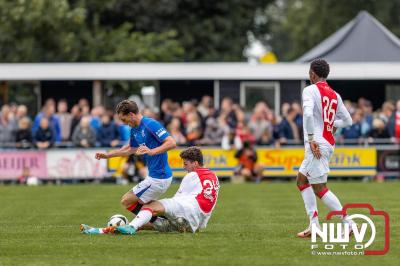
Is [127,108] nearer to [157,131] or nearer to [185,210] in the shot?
[157,131]

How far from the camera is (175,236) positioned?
13.1m

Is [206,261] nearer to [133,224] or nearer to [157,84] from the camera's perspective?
[133,224]

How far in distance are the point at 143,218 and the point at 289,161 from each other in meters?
15.8

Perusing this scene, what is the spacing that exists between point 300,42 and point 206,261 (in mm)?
66252

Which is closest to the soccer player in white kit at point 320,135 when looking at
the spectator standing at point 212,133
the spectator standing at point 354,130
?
the spectator standing at point 212,133

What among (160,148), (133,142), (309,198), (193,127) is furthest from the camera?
(193,127)

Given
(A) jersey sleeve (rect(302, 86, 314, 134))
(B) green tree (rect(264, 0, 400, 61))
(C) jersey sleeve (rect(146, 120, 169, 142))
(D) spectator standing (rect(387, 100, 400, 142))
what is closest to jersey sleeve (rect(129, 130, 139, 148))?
(C) jersey sleeve (rect(146, 120, 169, 142))

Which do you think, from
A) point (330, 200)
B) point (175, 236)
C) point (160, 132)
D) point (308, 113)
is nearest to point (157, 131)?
point (160, 132)

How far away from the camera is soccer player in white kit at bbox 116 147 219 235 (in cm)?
1330

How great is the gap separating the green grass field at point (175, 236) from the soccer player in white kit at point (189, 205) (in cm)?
18

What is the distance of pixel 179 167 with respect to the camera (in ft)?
93.1

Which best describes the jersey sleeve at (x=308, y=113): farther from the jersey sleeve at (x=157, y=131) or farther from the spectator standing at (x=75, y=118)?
the spectator standing at (x=75, y=118)

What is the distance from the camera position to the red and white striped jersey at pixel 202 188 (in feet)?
44.2

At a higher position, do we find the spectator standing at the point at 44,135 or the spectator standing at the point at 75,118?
the spectator standing at the point at 75,118
